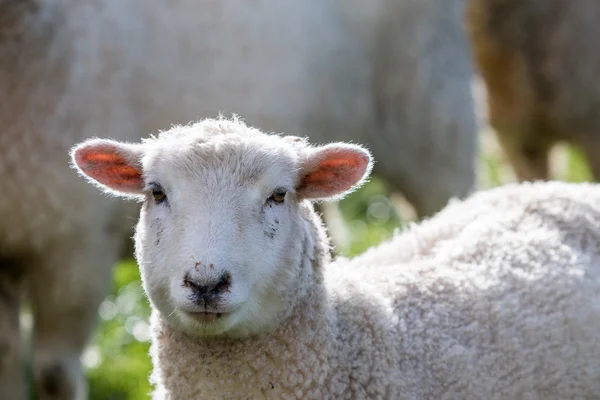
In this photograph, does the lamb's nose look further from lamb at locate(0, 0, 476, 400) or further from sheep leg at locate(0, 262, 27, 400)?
sheep leg at locate(0, 262, 27, 400)

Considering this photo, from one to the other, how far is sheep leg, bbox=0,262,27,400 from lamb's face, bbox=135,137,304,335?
81.4 inches

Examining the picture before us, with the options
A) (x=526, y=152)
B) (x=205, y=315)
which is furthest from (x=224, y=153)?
(x=526, y=152)

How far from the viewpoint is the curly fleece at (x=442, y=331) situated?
337 centimetres

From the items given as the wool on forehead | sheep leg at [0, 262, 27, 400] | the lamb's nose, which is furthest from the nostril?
sheep leg at [0, 262, 27, 400]

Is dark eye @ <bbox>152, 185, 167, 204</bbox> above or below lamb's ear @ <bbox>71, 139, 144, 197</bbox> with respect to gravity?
below

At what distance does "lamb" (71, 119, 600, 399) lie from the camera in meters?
3.21

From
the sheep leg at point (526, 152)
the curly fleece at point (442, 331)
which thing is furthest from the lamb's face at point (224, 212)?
the sheep leg at point (526, 152)

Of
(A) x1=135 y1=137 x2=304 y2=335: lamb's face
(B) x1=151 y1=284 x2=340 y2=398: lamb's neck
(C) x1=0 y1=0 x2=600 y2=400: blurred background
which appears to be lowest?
(B) x1=151 y1=284 x2=340 y2=398: lamb's neck

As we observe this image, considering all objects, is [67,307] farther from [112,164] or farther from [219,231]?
[219,231]

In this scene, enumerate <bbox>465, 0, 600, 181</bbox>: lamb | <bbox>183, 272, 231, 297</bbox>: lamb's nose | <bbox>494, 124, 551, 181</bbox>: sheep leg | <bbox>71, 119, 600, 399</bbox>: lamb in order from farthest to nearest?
<bbox>494, 124, 551, 181</bbox>: sheep leg
<bbox>465, 0, 600, 181</bbox>: lamb
<bbox>71, 119, 600, 399</bbox>: lamb
<bbox>183, 272, 231, 297</bbox>: lamb's nose

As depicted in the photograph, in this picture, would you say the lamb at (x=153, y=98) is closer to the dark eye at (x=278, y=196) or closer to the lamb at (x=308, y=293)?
the lamb at (x=308, y=293)

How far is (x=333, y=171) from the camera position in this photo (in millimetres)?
3467

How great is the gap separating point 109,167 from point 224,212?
547mm

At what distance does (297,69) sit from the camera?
5988 mm
